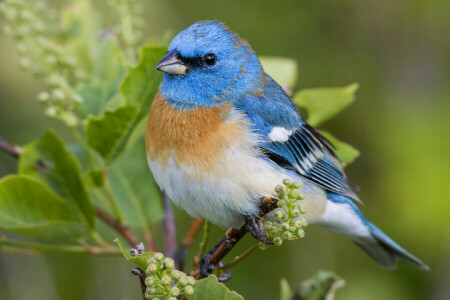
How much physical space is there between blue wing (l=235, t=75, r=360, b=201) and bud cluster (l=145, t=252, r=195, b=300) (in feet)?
3.55

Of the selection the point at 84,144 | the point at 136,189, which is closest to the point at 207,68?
the point at 84,144

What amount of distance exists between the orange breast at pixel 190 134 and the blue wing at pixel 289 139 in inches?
5.6

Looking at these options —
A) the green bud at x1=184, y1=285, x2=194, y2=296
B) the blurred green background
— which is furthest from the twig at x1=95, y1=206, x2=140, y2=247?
the blurred green background

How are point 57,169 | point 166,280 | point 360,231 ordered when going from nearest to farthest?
point 166,280, point 57,169, point 360,231

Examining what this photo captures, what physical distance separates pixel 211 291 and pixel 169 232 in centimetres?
93

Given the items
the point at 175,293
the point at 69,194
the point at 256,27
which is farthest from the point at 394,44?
the point at 175,293

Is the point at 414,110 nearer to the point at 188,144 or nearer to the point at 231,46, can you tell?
the point at 231,46

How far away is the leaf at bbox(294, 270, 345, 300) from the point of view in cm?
279

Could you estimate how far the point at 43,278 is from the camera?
4.23 meters

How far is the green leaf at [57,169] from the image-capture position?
2.83 meters

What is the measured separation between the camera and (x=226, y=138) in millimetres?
2842

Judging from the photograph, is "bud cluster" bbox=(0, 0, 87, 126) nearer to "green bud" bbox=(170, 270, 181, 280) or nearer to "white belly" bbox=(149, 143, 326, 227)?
"white belly" bbox=(149, 143, 326, 227)

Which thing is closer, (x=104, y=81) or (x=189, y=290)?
(x=189, y=290)

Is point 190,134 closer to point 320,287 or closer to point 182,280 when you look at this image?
point 320,287
